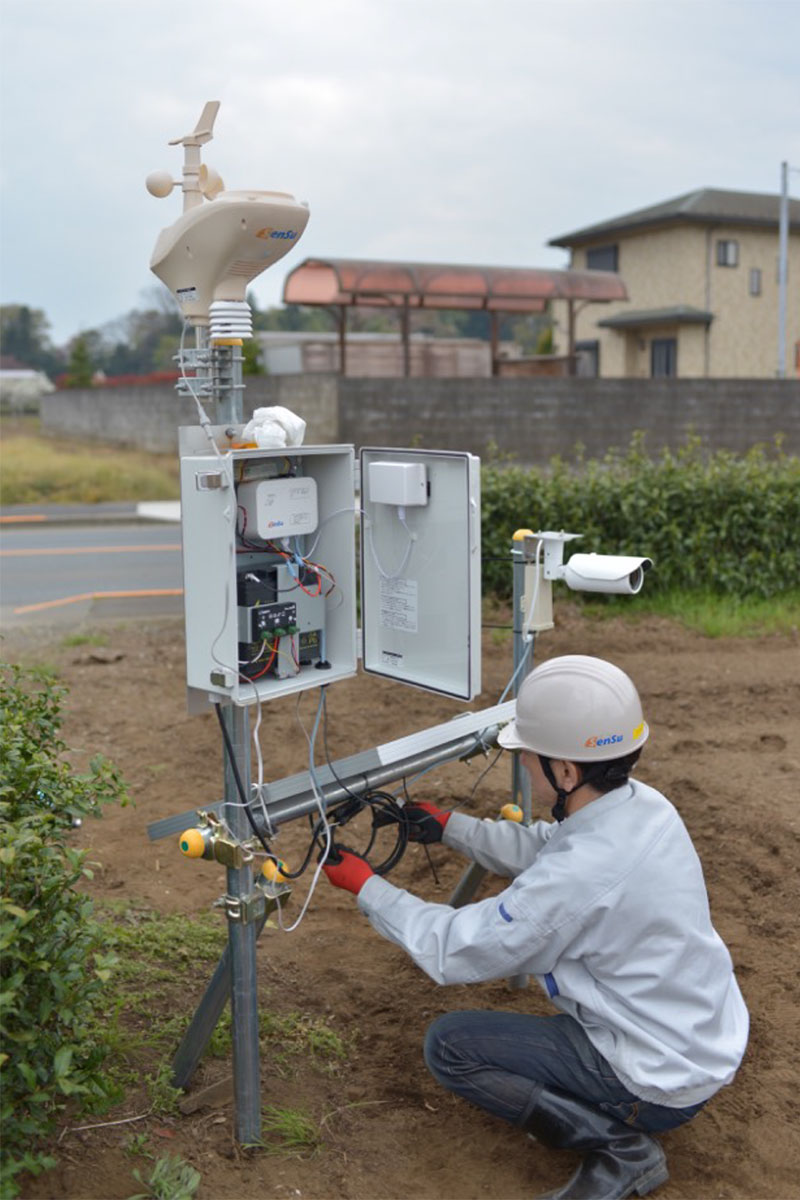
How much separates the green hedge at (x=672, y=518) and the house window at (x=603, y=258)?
24.9m

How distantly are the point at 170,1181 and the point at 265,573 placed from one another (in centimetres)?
145

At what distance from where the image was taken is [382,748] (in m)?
3.06

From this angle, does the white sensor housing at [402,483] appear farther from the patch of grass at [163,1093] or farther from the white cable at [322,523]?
the patch of grass at [163,1093]

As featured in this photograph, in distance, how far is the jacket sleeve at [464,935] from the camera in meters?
2.65

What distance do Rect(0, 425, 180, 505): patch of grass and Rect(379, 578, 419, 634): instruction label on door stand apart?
1649 centimetres

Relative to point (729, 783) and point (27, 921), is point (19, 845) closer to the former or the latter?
point (27, 921)

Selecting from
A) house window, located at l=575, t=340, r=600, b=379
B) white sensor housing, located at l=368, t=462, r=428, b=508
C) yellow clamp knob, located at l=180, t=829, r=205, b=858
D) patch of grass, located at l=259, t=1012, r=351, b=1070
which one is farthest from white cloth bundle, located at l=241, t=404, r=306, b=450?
house window, located at l=575, t=340, r=600, b=379

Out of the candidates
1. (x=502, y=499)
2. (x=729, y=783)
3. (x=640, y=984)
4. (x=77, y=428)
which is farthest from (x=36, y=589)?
(x=77, y=428)

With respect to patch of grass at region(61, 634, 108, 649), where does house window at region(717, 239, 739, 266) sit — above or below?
above

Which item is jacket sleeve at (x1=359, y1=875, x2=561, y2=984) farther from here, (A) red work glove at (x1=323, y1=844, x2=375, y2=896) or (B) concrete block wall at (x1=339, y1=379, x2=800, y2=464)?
(B) concrete block wall at (x1=339, y1=379, x2=800, y2=464)

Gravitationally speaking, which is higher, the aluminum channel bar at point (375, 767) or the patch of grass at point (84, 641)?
the aluminum channel bar at point (375, 767)

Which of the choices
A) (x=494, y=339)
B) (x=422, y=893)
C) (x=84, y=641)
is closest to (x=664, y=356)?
(x=494, y=339)

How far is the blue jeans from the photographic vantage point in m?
2.76

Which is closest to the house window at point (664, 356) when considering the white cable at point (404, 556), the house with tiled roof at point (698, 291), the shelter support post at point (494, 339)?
the house with tiled roof at point (698, 291)
